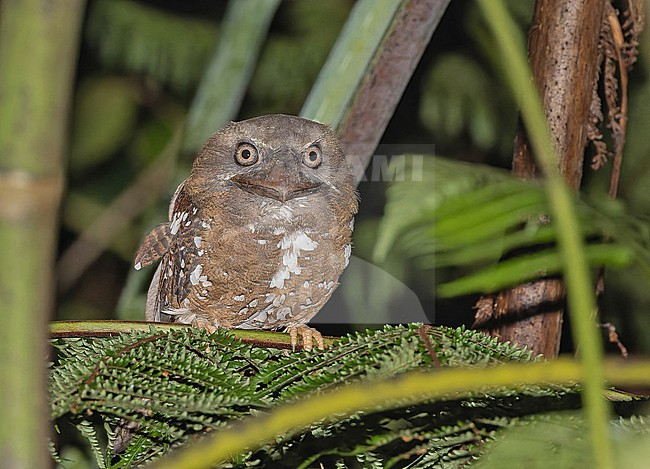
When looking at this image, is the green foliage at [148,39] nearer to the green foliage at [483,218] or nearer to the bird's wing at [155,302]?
the bird's wing at [155,302]

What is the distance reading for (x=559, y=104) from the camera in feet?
4.59

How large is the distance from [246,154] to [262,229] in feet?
0.51

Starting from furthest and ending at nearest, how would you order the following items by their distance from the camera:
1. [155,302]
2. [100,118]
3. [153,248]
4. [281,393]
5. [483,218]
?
[100,118] < [155,302] < [153,248] < [281,393] < [483,218]

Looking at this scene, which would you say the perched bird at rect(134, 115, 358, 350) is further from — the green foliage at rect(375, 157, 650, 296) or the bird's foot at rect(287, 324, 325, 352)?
the green foliage at rect(375, 157, 650, 296)

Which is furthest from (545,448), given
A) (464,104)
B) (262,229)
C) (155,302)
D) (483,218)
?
(464,104)

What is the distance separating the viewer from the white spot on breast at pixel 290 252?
1.46m

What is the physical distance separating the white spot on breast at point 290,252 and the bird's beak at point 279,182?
0.26 feet

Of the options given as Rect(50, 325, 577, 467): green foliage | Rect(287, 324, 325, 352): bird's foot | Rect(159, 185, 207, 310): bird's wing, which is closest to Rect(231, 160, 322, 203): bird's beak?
Rect(159, 185, 207, 310): bird's wing

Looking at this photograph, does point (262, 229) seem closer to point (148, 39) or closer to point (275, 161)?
point (275, 161)

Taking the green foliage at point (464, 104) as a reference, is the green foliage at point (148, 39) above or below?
above

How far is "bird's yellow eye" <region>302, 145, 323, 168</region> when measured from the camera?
150 cm

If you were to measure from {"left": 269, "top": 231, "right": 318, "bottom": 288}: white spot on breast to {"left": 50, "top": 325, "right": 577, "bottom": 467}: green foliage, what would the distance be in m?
0.47

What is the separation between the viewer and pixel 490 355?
0.87m

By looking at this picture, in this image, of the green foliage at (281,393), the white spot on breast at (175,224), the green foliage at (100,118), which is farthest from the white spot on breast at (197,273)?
the green foliage at (100,118)
